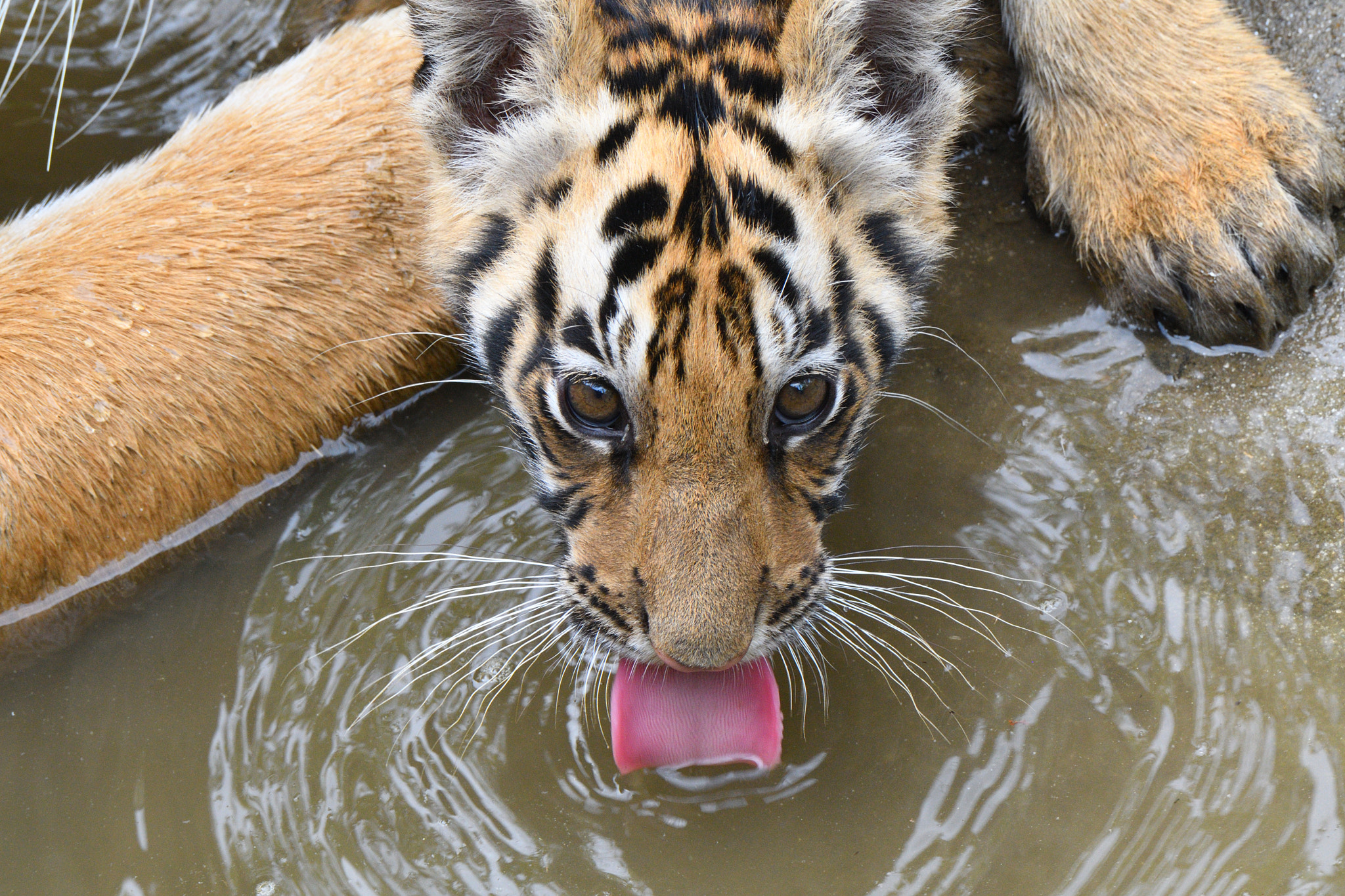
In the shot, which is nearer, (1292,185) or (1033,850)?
(1033,850)

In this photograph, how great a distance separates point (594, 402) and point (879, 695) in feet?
2.92

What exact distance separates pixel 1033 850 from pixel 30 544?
2130mm

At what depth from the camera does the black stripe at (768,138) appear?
2070 mm

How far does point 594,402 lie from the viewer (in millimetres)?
2049

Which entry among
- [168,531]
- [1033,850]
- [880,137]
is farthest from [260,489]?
[1033,850]

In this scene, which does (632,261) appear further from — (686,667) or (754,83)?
(686,667)

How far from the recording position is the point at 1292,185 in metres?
2.66

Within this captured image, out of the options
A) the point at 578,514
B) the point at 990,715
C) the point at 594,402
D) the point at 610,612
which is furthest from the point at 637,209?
the point at 990,715

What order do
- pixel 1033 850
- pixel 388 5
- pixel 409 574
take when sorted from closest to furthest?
pixel 1033 850, pixel 409 574, pixel 388 5

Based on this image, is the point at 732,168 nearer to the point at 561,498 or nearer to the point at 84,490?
the point at 561,498

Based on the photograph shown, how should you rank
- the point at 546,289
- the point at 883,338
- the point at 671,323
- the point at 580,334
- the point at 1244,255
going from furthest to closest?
the point at 1244,255
the point at 883,338
the point at 546,289
the point at 580,334
the point at 671,323

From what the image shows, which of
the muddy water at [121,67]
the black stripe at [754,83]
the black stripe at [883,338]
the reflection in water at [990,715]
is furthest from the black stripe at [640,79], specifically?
the muddy water at [121,67]

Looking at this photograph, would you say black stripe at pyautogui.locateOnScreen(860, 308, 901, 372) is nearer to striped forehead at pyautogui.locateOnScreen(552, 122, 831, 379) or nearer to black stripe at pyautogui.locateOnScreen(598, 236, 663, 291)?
striped forehead at pyautogui.locateOnScreen(552, 122, 831, 379)

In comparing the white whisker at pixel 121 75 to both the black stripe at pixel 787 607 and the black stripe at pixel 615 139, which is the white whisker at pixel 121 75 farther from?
the black stripe at pixel 787 607
